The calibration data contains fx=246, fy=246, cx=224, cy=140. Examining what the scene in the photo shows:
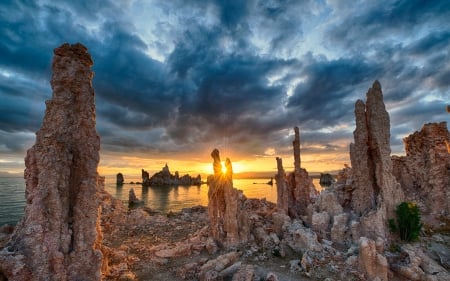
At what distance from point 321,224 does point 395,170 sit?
67.4 feet

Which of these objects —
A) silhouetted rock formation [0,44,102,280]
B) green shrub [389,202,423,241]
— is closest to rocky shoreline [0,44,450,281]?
silhouetted rock formation [0,44,102,280]

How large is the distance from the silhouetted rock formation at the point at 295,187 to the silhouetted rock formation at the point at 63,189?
27.0m

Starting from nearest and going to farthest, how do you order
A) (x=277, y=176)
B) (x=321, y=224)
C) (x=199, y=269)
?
(x=199, y=269), (x=321, y=224), (x=277, y=176)

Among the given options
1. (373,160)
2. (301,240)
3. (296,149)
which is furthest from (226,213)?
(296,149)

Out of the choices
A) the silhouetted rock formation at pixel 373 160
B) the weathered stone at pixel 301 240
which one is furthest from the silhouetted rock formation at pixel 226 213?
the silhouetted rock formation at pixel 373 160

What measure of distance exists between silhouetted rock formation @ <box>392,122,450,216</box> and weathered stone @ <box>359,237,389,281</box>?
730 inches

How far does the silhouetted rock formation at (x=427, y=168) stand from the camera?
30.5 metres

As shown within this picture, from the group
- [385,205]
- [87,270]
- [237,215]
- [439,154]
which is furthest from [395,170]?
[87,270]

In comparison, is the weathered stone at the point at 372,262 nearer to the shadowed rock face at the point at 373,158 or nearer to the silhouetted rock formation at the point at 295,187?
the shadowed rock face at the point at 373,158

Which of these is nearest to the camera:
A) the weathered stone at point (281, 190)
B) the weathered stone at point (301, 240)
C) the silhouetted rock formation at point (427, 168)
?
the weathered stone at point (301, 240)

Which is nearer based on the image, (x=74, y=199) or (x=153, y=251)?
(x=74, y=199)

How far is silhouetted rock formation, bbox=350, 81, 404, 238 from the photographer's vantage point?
966 inches

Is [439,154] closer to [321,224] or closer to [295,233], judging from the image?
[321,224]

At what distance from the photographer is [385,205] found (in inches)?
942
